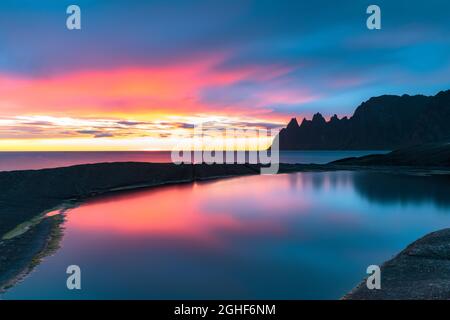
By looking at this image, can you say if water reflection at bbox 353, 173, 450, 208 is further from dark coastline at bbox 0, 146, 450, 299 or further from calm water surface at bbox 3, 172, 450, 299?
dark coastline at bbox 0, 146, 450, 299

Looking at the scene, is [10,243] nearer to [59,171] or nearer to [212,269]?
[212,269]

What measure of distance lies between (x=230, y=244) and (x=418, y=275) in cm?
1511

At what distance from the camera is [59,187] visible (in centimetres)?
5831

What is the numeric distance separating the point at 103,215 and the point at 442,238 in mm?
35243

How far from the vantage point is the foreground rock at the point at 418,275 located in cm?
1573

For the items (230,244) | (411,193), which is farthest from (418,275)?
(411,193)

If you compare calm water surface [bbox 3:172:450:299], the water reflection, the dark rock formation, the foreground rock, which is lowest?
calm water surface [bbox 3:172:450:299]

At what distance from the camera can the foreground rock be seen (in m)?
15.7

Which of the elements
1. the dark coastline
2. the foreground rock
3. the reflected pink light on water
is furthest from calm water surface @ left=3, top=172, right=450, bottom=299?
the foreground rock

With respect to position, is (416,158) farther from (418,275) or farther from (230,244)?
(418,275)

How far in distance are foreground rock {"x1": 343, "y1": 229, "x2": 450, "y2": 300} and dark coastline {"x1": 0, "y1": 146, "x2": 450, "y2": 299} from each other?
238 millimetres

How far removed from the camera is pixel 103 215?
41906 mm

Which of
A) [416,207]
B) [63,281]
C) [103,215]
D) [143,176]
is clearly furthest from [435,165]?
[63,281]

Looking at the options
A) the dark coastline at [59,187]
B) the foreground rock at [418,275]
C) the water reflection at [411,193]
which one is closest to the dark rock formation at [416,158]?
the dark coastline at [59,187]
